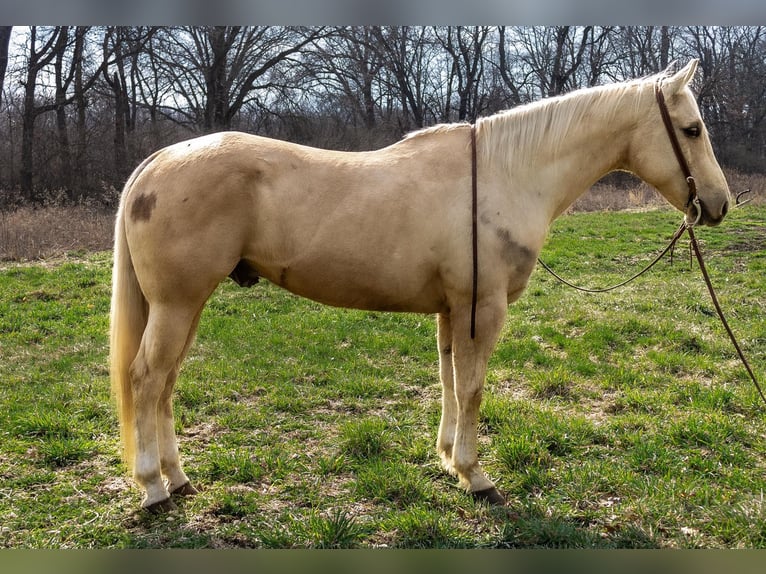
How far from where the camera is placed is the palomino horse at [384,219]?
2969 millimetres

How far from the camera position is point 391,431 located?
13.4ft

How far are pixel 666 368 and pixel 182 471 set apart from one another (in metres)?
4.52

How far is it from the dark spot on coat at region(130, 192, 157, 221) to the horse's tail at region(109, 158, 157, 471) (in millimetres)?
216

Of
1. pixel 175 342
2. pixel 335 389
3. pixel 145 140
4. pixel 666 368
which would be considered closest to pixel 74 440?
pixel 175 342

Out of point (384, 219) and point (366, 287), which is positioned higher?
point (384, 219)

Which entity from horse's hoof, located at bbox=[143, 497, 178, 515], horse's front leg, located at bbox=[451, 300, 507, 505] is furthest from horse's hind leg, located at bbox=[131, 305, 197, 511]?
horse's front leg, located at bbox=[451, 300, 507, 505]

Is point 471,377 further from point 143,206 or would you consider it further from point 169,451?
point 143,206

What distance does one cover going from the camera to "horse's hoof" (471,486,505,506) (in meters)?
3.17

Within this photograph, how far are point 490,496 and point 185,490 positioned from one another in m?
1.88

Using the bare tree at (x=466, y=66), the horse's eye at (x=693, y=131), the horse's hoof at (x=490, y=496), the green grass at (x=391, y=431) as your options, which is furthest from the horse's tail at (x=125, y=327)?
the bare tree at (x=466, y=66)

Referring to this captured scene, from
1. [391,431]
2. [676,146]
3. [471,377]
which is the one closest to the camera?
[676,146]

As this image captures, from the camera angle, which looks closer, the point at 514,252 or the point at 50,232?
the point at 514,252

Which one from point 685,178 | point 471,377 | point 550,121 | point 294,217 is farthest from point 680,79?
point 294,217

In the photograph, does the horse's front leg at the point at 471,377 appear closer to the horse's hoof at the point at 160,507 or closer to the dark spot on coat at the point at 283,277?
the dark spot on coat at the point at 283,277
